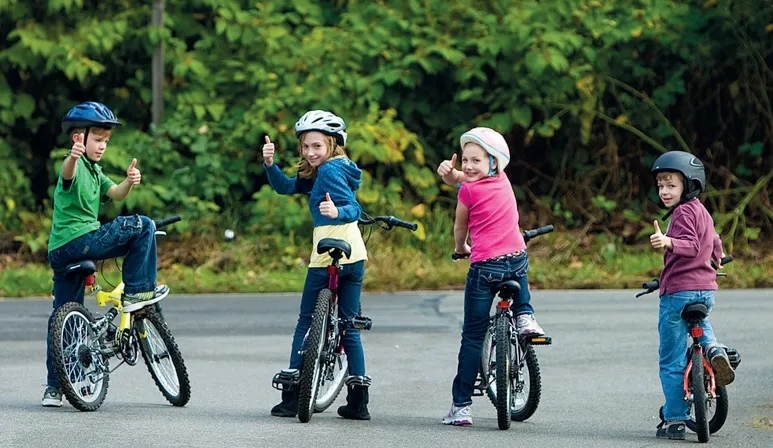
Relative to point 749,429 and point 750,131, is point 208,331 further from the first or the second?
point 750,131

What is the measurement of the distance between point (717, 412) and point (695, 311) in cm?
58

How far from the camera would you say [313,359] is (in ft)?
27.6

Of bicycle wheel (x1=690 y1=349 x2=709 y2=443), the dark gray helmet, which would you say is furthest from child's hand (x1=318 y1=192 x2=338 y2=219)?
bicycle wheel (x1=690 y1=349 x2=709 y2=443)

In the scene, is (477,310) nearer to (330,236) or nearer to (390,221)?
(390,221)

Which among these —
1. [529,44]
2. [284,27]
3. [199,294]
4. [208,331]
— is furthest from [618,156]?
[208,331]

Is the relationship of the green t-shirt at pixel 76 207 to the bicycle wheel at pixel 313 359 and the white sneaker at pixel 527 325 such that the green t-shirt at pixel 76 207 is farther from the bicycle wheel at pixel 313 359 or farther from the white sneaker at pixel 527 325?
the white sneaker at pixel 527 325

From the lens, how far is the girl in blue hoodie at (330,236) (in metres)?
8.83

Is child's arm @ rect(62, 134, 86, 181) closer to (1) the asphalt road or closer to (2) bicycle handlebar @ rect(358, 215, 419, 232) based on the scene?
(1) the asphalt road

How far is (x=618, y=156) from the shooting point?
19781mm

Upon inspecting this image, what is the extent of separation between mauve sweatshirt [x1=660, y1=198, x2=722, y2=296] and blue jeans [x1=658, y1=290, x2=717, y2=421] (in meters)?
0.05

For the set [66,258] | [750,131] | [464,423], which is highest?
[750,131]

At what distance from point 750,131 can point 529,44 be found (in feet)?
10.7

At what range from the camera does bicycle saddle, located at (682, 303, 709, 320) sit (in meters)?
8.11

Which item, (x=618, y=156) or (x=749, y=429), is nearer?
(x=749, y=429)
